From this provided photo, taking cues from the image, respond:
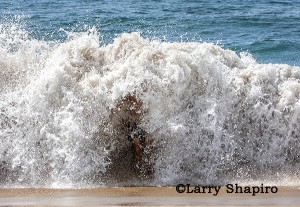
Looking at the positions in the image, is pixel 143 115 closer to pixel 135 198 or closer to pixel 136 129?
pixel 136 129

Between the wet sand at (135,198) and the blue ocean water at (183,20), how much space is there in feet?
19.1

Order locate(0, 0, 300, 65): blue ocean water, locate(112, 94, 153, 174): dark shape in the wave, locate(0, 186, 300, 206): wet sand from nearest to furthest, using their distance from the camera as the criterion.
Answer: locate(0, 186, 300, 206): wet sand < locate(112, 94, 153, 174): dark shape in the wave < locate(0, 0, 300, 65): blue ocean water

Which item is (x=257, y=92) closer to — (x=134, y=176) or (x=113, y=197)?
(x=134, y=176)

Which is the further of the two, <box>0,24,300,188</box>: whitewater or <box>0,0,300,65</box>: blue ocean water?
<box>0,0,300,65</box>: blue ocean water

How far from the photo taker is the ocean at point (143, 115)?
240 inches

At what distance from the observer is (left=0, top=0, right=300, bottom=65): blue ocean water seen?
12.2m

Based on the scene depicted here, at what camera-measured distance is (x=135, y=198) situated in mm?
5406

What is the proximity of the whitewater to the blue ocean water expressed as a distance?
4.49m

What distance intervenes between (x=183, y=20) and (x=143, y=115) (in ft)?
26.3

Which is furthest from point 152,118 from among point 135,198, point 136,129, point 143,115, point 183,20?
point 183,20

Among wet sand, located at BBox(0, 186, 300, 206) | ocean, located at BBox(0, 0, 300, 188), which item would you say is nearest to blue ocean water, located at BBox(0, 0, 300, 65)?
ocean, located at BBox(0, 0, 300, 188)

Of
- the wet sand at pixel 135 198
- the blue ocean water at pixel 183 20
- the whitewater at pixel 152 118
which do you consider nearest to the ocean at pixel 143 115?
the whitewater at pixel 152 118

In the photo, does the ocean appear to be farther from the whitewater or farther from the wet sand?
the wet sand

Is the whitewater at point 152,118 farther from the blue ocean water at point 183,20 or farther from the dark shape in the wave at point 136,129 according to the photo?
the blue ocean water at point 183,20
